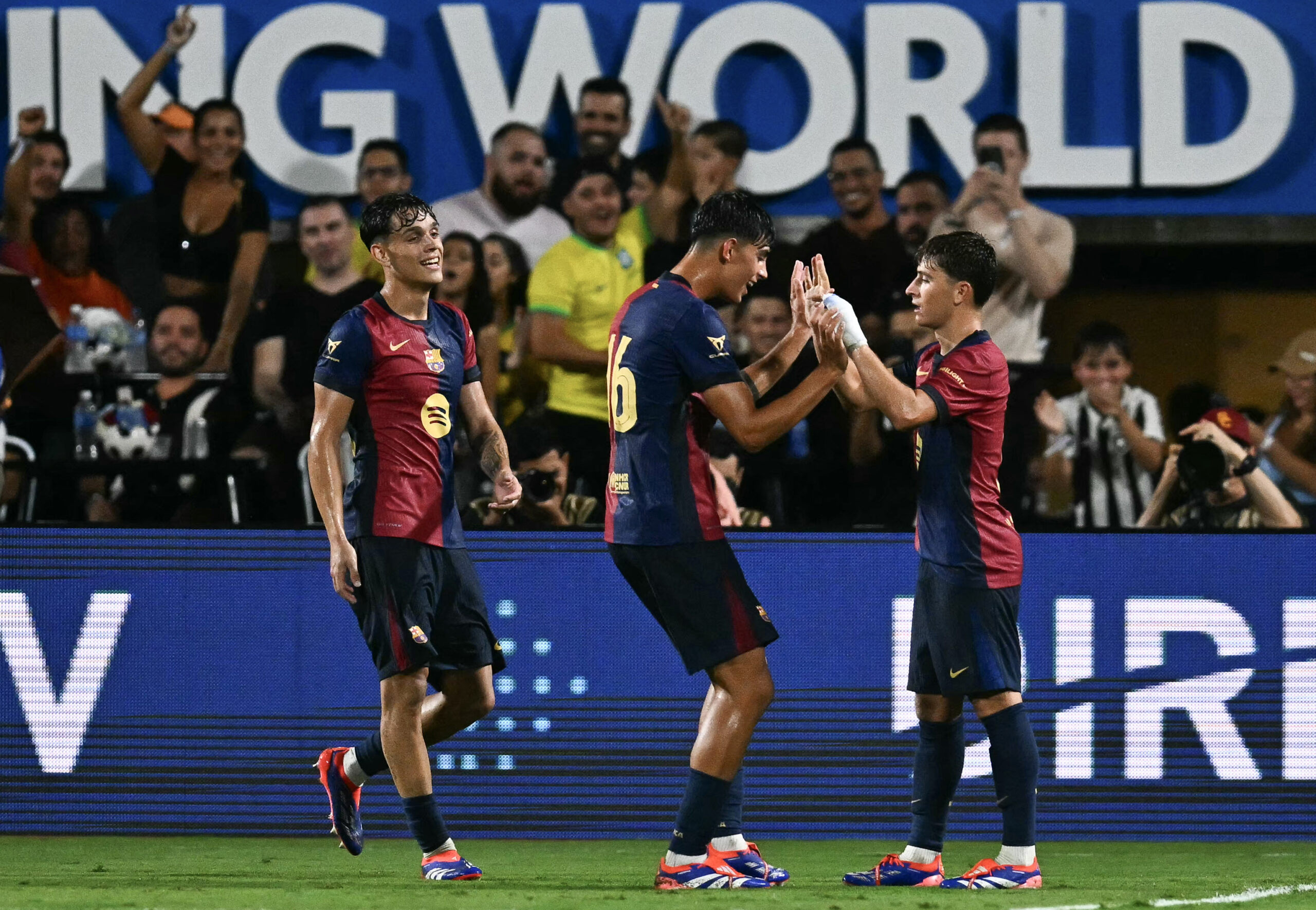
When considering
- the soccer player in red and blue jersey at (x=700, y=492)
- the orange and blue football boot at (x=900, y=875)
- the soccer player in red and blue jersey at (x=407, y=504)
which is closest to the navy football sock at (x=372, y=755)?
the soccer player in red and blue jersey at (x=407, y=504)

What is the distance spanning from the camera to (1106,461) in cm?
884

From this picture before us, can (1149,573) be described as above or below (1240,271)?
below

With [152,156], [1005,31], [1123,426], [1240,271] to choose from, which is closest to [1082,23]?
[1005,31]

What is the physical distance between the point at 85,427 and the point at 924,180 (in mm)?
4885

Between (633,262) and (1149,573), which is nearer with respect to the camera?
(1149,573)

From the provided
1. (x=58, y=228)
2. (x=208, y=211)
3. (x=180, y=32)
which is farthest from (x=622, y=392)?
(x=180, y=32)

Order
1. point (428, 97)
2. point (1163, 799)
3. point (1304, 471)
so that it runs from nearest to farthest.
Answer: point (1163, 799), point (1304, 471), point (428, 97)

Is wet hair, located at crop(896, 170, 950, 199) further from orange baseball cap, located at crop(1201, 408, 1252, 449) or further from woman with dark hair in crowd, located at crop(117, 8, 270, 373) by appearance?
woman with dark hair in crowd, located at crop(117, 8, 270, 373)

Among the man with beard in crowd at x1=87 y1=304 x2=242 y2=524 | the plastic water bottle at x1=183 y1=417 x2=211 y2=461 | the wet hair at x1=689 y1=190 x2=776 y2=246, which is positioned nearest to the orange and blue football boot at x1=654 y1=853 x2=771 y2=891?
the wet hair at x1=689 y1=190 x2=776 y2=246

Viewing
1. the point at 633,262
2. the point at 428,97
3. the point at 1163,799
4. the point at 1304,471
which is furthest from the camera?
the point at 428,97

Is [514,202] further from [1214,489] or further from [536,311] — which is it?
[1214,489]

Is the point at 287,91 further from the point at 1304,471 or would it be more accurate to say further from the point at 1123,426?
the point at 1304,471

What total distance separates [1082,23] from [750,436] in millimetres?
6064

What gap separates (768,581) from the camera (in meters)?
6.94
